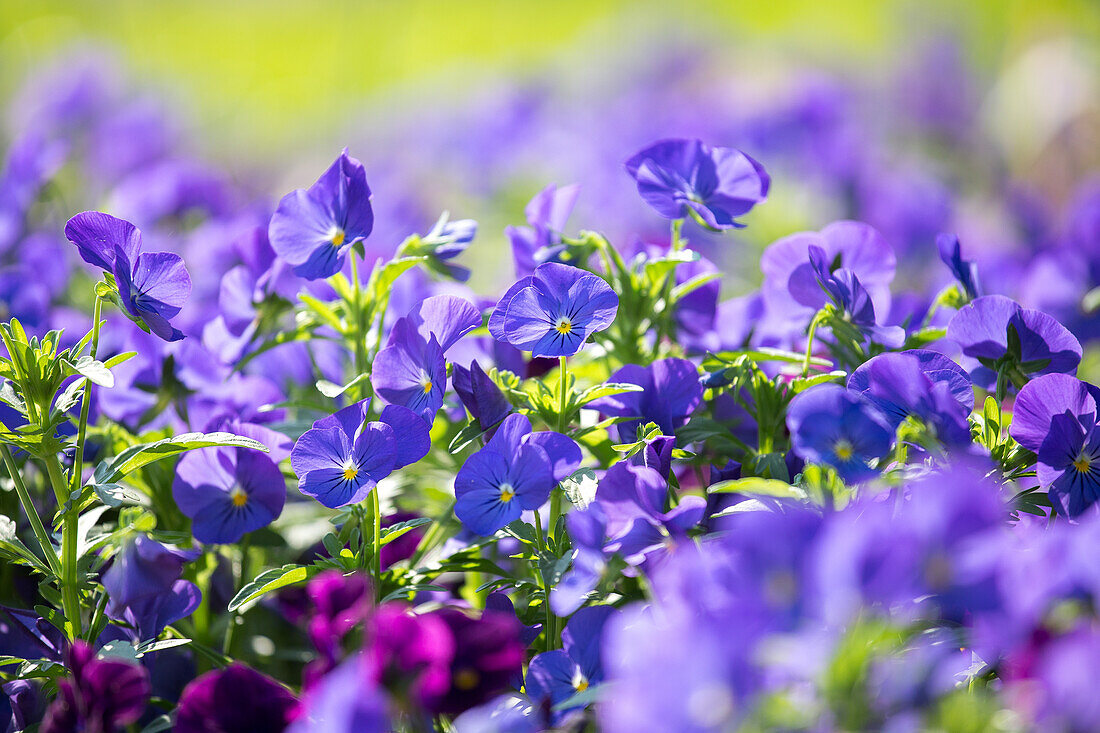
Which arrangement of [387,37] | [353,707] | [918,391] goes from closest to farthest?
[353,707] → [918,391] → [387,37]

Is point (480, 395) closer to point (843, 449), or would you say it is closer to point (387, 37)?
point (843, 449)

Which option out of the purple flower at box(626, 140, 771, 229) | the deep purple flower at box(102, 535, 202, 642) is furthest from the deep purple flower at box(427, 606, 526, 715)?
the purple flower at box(626, 140, 771, 229)

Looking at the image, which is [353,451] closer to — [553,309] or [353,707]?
[553,309]

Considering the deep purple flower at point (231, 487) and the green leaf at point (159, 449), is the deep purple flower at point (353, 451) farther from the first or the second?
the deep purple flower at point (231, 487)

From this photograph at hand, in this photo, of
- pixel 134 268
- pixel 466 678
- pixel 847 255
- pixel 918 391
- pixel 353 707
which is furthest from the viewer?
pixel 847 255

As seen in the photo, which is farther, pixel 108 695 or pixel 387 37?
pixel 387 37

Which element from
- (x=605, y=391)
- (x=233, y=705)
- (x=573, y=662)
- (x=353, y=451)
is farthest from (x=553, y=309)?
(x=233, y=705)

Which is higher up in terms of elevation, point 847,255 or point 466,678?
point 847,255

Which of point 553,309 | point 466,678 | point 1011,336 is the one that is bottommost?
point 466,678
